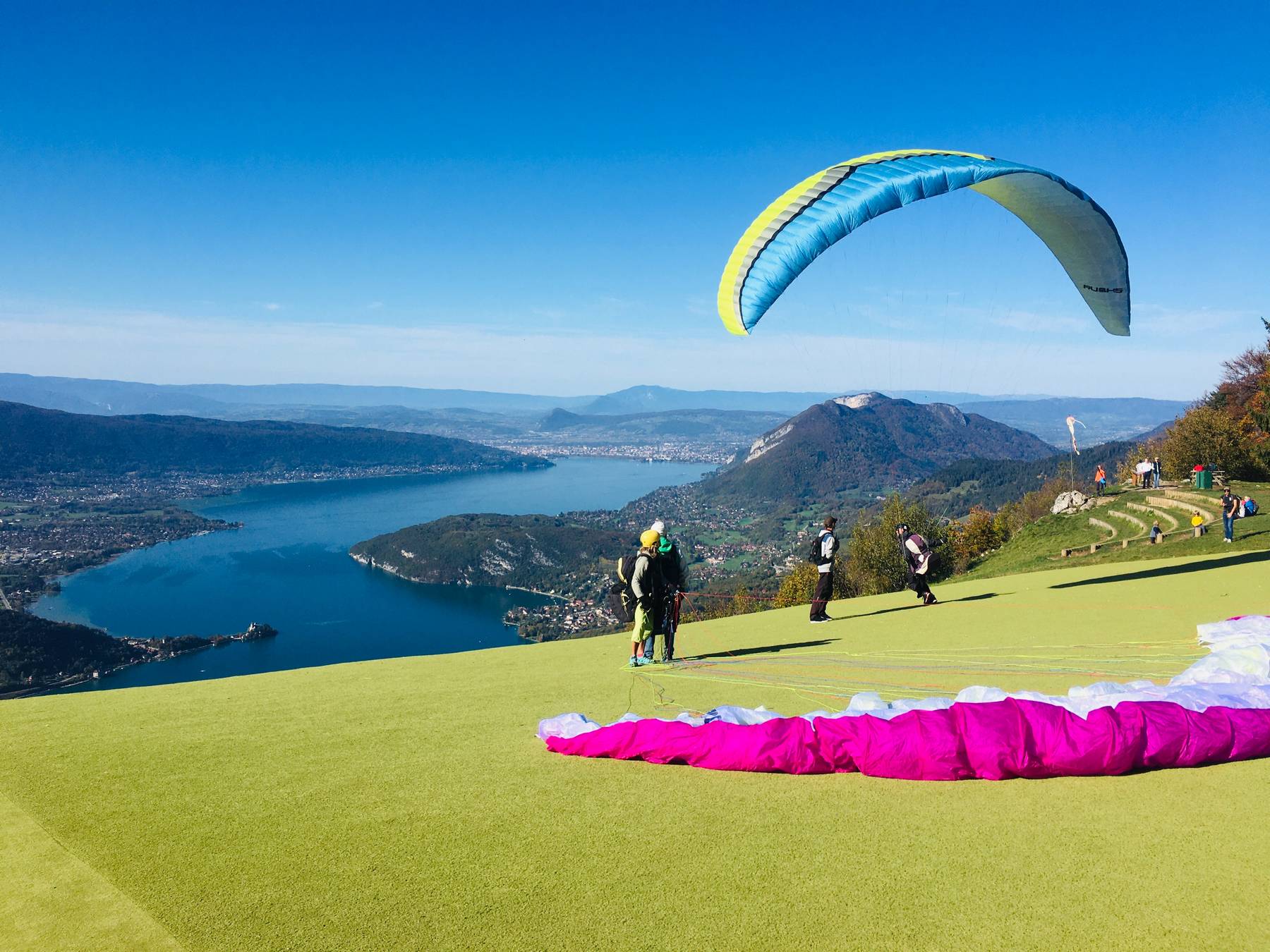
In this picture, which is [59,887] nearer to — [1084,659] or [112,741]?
[112,741]

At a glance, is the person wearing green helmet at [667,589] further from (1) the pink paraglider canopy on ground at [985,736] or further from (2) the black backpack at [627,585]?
(1) the pink paraglider canopy on ground at [985,736]

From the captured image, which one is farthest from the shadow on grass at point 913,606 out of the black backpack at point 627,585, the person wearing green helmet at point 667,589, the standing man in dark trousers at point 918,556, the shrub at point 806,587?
the shrub at point 806,587

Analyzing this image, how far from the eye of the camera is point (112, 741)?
16.6 ft

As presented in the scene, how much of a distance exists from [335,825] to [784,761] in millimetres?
2366

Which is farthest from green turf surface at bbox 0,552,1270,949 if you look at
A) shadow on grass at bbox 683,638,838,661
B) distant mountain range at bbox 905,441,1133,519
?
distant mountain range at bbox 905,441,1133,519

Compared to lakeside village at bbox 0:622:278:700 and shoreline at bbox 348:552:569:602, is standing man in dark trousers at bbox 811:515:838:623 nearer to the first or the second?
lakeside village at bbox 0:622:278:700

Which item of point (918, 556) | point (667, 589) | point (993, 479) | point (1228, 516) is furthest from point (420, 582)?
point (667, 589)

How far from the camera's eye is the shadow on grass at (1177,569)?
12484 mm

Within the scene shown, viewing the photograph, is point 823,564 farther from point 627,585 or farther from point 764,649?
point 627,585

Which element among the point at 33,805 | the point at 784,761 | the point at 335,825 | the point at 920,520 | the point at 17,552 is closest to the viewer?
the point at 335,825

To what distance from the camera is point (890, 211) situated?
31.1 ft

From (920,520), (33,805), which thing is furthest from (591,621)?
(33,805)

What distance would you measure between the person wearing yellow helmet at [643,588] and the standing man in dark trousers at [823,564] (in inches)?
121

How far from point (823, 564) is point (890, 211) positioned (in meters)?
4.78
